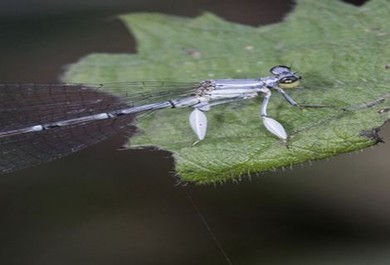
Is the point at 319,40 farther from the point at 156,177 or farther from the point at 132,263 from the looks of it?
the point at 132,263

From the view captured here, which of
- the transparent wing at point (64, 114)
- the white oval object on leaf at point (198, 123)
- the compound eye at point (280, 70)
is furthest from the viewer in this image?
the transparent wing at point (64, 114)

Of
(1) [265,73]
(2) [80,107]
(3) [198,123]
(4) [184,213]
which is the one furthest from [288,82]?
(2) [80,107]

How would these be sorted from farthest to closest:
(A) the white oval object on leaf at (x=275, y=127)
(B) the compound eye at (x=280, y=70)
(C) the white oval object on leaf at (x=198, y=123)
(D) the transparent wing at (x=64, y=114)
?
(D) the transparent wing at (x=64, y=114)
(B) the compound eye at (x=280, y=70)
(C) the white oval object on leaf at (x=198, y=123)
(A) the white oval object on leaf at (x=275, y=127)

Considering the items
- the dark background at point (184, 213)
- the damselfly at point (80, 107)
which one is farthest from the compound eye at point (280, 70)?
the dark background at point (184, 213)

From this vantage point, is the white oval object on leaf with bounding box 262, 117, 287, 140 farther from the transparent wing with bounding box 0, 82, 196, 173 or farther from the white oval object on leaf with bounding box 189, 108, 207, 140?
the transparent wing with bounding box 0, 82, 196, 173

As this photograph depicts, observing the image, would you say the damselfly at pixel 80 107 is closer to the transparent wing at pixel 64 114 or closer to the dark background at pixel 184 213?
the transparent wing at pixel 64 114

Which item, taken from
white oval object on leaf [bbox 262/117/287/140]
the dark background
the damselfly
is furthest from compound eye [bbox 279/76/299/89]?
the dark background
